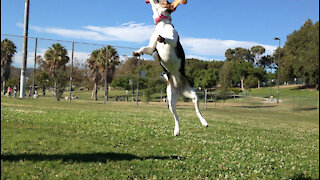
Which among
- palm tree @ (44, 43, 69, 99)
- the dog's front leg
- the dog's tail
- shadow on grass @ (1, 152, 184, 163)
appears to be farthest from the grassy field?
palm tree @ (44, 43, 69, 99)

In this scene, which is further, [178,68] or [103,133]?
[103,133]

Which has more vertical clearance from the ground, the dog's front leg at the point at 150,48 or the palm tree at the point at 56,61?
the palm tree at the point at 56,61

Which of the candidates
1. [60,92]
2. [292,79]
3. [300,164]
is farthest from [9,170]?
[292,79]

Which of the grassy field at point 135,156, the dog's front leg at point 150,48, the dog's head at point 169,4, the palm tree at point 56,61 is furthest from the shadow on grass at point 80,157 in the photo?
the palm tree at point 56,61

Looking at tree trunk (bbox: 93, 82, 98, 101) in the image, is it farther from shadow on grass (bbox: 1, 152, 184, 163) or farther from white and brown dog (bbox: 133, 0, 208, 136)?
white and brown dog (bbox: 133, 0, 208, 136)

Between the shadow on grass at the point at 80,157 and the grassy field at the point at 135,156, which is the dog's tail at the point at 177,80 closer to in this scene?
the grassy field at the point at 135,156

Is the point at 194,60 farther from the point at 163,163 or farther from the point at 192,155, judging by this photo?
the point at 192,155

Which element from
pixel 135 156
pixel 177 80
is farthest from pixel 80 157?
pixel 177 80

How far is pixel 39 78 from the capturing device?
78.5 ft

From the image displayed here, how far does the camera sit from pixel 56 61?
70.5ft

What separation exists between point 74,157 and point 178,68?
4358mm

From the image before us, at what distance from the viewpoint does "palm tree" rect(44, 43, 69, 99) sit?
20453mm

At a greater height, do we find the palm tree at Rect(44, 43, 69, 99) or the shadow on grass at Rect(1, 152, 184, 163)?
the palm tree at Rect(44, 43, 69, 99)

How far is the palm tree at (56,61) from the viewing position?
A: 20.5 m
